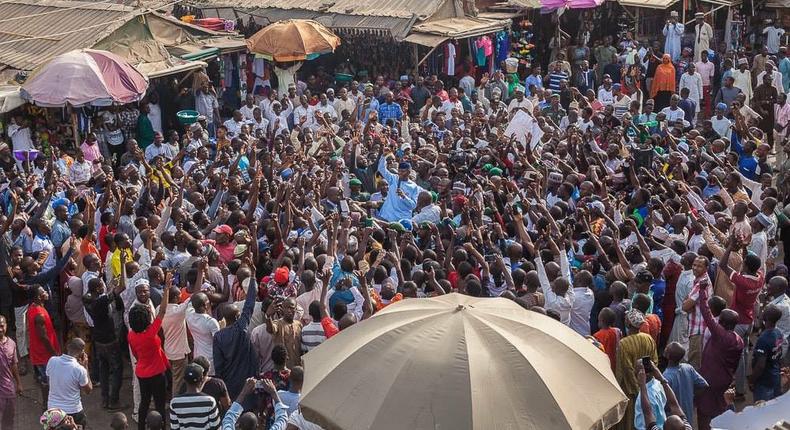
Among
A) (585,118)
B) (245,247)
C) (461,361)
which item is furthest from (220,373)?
(585,118)

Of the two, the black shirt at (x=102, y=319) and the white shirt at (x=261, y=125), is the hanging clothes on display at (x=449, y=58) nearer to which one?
the white shirt at (x=261, y=125)

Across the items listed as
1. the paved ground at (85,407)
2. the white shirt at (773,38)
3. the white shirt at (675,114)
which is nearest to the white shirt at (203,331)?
the paved ground at (85,407)

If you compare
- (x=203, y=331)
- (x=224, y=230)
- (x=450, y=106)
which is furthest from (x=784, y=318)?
Answer: (x=450, y=106)

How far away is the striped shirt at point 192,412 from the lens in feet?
23.3

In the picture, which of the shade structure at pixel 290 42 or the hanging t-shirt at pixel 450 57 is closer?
the shade structure at pixel 290 42

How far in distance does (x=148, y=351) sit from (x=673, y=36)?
46.4 ft

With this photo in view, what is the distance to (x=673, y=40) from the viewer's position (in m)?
19.8

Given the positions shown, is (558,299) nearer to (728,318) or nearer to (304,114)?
(728,318)

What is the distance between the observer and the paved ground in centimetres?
937

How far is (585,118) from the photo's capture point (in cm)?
1472

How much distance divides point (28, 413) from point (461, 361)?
5.52m

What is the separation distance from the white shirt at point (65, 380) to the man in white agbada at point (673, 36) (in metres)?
14.6

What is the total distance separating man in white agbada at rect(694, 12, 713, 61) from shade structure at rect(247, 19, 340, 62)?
6.78m

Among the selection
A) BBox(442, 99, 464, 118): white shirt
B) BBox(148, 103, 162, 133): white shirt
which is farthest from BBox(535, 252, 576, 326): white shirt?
BBox(148, 103, 162, 133): white shirt
